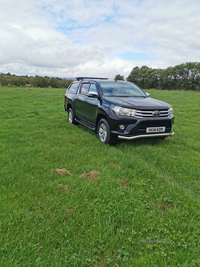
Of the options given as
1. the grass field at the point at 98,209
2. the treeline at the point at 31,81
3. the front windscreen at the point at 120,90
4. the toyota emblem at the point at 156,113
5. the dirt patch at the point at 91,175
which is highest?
the treeline at the point at 31,81

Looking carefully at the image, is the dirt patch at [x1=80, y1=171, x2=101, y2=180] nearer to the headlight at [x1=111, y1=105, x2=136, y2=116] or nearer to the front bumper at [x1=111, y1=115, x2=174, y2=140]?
→ the front bumper at [x1=111, y1=115, x2=174, y2=140]

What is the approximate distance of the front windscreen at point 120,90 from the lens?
617 cm

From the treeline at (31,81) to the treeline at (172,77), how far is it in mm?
38456

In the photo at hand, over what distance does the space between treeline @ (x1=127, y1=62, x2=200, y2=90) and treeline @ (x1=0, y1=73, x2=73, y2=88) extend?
3846 cm

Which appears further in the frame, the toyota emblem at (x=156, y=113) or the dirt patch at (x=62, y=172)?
the toyota emblem at (x=156, y=113)

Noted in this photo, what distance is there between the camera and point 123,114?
5113 millimetres

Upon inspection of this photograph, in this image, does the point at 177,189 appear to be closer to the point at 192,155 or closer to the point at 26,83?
the point at 192,155

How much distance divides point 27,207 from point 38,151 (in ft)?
7.94

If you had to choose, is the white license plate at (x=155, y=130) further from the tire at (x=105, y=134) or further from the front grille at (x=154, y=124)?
the tire at (x=105, y=134)

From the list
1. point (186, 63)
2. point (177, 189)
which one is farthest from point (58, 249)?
point (186, 63)

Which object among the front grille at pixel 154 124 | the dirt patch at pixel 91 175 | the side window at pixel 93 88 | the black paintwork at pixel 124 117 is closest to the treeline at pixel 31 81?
the side window at pixel 93 88

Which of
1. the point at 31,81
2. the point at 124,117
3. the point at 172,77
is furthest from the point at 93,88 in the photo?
the point at 172,77

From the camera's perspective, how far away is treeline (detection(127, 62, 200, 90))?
6706 cm

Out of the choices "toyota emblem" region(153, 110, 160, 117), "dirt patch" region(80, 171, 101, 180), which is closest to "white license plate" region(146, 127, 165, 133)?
"toyota emblem" region(153, 110, 160, 117)
